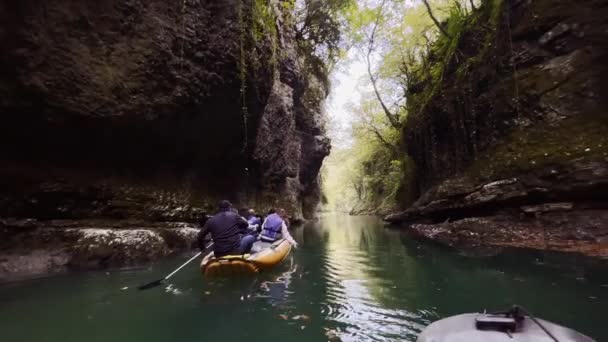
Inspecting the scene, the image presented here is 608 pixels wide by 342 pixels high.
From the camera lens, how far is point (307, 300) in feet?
15.4

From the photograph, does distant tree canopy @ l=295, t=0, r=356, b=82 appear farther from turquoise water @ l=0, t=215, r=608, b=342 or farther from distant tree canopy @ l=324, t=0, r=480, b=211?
turquoise water @ l=0, t=215, r=608, b=342

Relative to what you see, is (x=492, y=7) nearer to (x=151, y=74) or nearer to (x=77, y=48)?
(x=151, y=74)

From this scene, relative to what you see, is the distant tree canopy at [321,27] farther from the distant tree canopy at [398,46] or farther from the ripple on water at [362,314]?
the ripple on water at [362,314]

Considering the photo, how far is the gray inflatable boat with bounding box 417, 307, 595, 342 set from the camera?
7.06ft

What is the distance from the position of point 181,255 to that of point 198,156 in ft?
12.4

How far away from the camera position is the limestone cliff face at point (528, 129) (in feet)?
25.1

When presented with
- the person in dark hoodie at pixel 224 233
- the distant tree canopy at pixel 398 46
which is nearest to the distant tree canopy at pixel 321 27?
the distant tree canopy at pixel 398 46

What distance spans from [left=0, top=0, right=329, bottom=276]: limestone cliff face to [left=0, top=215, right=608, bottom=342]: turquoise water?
7.81ft

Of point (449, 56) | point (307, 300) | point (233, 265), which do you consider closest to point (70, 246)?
point (233, 265)

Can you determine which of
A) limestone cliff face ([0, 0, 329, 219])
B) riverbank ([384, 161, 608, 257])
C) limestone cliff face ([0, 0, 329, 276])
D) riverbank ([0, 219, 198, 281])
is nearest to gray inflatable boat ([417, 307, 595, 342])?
riverbank ([384, 161, 608, 257])

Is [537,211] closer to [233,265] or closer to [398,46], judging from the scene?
[233,265]

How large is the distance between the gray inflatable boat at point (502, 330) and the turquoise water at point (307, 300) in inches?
41.0

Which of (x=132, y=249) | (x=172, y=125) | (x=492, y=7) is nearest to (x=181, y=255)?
(x=132, y=249)

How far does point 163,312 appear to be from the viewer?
426cm
